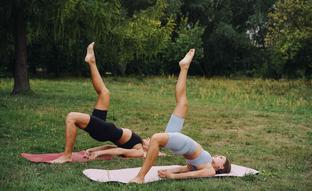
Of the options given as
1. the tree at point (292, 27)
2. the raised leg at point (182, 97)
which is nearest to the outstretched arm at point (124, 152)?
the raised leg at point (182, 97)

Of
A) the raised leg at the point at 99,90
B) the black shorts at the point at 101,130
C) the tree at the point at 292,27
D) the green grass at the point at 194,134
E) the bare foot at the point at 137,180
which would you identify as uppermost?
the tree at the point at 292,27

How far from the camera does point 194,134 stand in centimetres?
1066

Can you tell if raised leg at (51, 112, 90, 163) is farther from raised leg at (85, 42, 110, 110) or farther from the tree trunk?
the tree trunk

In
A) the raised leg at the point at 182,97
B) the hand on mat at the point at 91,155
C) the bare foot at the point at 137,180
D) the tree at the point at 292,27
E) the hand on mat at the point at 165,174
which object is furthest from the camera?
the tree at the point at 292,27

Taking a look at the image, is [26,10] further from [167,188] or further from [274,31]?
[274,31]

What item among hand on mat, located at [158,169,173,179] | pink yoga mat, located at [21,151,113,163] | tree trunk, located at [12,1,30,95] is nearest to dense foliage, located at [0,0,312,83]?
tree trunk, located at [12,1,30,95]

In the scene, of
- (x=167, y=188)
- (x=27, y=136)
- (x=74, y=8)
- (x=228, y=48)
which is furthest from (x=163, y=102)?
(x=228, y=48)

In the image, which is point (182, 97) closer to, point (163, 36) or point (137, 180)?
point (137, 180)

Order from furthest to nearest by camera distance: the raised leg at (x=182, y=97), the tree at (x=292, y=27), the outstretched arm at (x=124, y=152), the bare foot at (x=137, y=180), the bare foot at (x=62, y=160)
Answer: the tree at (x=292, y=27)
the outstretched arm at (x=124, y=152)
the bare foot at (x=62, y=160)
the raised leg at (x=182, y=97)
the bare foot at (x=137, y=180)

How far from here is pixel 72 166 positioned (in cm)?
723

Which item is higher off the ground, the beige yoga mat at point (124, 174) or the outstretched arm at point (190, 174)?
the outstretched arm at point (190, 174)

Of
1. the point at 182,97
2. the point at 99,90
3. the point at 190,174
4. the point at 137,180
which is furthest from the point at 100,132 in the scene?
the point at 190,174

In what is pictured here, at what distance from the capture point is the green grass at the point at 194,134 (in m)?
6.43

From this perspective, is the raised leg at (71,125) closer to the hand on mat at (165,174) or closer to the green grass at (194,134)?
the green grass at (194,134)
